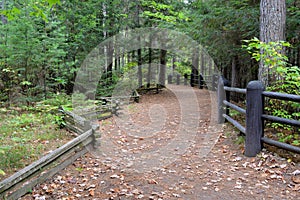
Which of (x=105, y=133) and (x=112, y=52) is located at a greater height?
(x=112, y=52)

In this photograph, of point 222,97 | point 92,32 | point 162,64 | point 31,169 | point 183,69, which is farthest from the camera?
point 183,69

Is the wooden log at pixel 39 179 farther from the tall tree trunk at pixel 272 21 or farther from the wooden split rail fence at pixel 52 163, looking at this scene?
the tall tree trunk at pixel 272 21

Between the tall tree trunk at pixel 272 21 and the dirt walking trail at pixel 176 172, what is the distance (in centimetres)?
216

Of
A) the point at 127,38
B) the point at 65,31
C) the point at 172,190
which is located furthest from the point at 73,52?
the point at 172,190

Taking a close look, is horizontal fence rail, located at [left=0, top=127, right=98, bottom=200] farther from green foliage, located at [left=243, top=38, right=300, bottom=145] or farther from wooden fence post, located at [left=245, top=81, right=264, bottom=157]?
green foliage, located at [left=243, top=38, right=300, bottom=145]

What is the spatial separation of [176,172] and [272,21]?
4.10 meters

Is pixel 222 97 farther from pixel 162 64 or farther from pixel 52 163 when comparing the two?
pixel 162 64

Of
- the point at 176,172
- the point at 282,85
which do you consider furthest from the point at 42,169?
the point at 282,85

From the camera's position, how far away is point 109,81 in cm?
1356

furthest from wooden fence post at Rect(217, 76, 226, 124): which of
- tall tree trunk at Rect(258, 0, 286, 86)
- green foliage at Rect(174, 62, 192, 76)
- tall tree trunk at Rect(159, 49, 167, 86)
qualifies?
green foliage at Rect(174, 62, 192, 76)

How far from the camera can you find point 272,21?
5.55 m

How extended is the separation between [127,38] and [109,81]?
3.34 meters

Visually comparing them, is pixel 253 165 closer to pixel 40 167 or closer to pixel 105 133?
pixel 40 167

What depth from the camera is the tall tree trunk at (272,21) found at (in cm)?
551
